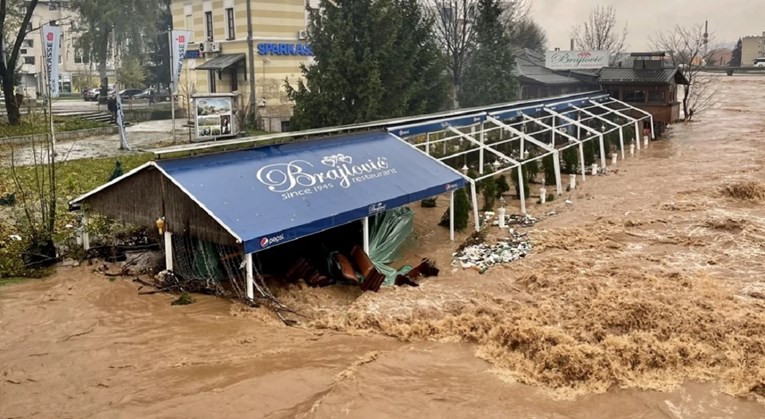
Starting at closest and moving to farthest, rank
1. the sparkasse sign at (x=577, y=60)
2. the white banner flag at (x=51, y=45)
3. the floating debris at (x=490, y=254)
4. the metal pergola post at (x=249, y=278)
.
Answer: the metal pergola post at (x=249, y=278)
the floating debris at (x=490, y=254)
the white banner flag at (x=51, y=45)
the sparkasse sign at (x=577, y=60)

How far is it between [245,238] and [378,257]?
14.2ft

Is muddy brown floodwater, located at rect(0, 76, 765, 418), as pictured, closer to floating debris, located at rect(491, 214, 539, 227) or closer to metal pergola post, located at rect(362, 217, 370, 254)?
metal pergola post, located at rect(362, 217, 370, 254)

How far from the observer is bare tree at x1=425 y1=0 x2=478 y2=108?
39656 millimetres

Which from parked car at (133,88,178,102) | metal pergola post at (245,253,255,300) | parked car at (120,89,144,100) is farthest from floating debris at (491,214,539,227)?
parked car at (120,89,144,100)

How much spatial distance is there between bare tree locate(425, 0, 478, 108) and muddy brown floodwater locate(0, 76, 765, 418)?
2470cm

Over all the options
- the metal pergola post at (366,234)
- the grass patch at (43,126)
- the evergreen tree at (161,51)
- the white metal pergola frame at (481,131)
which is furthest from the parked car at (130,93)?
the metal pergola post at (366,234)

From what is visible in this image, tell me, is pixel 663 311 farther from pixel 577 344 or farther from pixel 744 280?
pixel 744 280

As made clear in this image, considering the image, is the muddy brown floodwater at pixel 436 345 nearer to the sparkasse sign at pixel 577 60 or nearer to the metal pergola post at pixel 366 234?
the metal pergola post at pixel 366 234

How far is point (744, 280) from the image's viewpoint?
14180mm

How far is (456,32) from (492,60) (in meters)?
3.19

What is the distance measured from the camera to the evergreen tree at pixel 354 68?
1065 inches

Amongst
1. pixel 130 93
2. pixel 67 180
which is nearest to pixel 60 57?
pixel 130 93

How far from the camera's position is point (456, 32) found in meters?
39.8

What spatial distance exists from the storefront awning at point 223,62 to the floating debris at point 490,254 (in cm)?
2331
